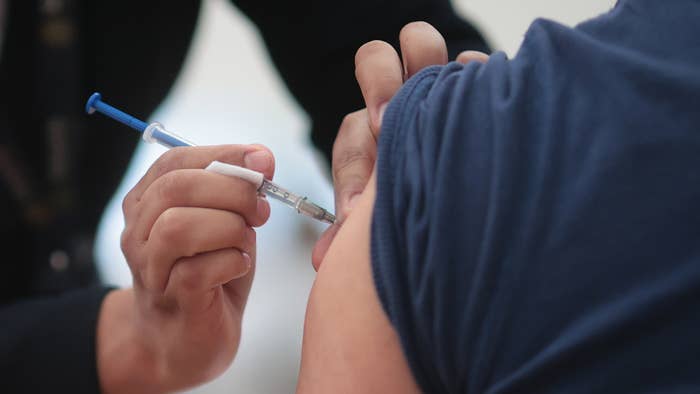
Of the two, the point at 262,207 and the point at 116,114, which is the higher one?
the point at 116,114

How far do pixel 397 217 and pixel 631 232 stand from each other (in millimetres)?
159

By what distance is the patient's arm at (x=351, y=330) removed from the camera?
55 centimetres

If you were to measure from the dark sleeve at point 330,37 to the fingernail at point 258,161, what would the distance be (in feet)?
0.56

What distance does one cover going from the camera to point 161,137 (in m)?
0.77

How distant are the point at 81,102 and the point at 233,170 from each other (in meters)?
0.58

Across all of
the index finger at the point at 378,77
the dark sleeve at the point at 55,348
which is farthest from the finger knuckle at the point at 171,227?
the dark sleeve at the point at 55,348

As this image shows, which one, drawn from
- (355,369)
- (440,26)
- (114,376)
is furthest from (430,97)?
(114,376)

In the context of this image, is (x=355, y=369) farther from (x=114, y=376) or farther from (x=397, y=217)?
(x=114, y=376)

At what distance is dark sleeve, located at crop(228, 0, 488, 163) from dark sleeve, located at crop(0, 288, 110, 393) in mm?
400

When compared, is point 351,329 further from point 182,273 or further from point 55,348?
point 55,348

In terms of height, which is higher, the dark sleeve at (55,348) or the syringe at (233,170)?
the syringe at (233,170)

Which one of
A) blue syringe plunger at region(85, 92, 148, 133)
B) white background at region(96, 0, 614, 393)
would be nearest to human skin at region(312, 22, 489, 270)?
white background at region(96, 0, 614, 393)

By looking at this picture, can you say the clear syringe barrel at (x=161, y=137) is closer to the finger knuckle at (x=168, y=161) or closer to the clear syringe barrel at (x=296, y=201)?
the finger knuckle at (x=168, y=161)

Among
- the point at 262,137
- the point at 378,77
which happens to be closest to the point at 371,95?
the point at 378,77
